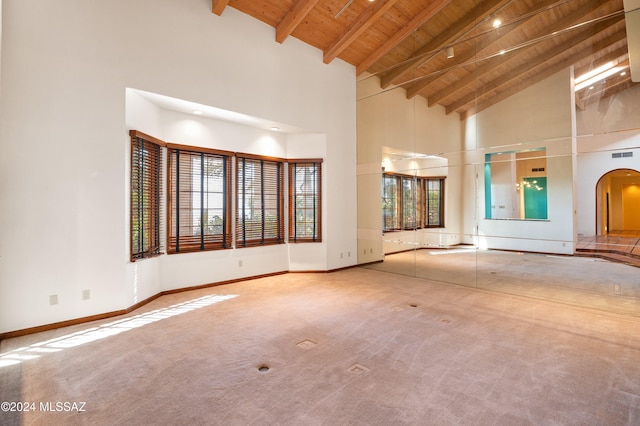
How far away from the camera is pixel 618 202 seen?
13.5 feet

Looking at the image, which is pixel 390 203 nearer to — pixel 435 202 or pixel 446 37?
pixel 435 202

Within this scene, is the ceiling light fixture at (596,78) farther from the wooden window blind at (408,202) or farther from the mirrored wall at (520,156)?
the wooden window blind at (408,202)

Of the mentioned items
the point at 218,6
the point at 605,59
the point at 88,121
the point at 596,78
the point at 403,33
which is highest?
the point at 403,33

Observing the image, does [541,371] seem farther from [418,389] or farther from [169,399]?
[169,399]

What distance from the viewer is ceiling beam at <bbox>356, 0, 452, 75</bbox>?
18.0 feet

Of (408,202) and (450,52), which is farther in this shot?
(408,202)

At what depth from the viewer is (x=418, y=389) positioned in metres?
2.42

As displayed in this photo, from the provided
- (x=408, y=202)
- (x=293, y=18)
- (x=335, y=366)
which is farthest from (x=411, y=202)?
(x=335, y=366)

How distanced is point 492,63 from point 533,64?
60cm

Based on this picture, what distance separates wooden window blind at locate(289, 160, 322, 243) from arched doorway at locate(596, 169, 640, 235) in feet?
14.8

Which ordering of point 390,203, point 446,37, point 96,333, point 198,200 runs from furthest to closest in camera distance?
point 390,203, point 446,37, point 198,200, point 96,333

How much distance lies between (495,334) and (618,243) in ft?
7.42

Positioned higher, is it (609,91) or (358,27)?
(358,27)

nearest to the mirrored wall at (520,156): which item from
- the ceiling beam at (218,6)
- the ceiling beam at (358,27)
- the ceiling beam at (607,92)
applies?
the ceiling beam at (607,92)
